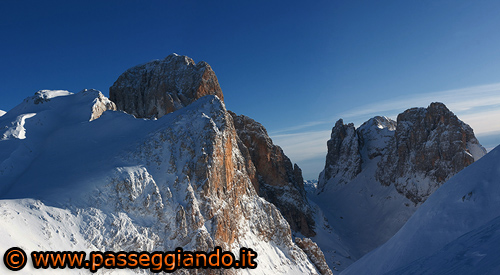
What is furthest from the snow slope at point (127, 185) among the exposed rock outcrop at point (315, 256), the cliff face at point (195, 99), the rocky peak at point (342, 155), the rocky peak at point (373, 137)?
the rocky peak at point (373, 137)

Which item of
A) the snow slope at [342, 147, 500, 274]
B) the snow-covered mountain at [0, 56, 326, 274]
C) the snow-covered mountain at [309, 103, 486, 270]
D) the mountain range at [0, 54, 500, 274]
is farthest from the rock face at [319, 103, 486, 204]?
the snow slope at [342, 147, 500, 274]

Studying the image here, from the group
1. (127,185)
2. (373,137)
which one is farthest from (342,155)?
(127,185)

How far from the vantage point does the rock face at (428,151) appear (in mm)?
101938

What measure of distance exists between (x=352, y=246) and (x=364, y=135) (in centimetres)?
7103

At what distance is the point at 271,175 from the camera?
3952 inches

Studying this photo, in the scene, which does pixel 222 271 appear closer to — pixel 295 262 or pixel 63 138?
pixel 295 262

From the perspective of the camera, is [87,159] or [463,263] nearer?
[463,263]

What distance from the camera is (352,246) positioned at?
9844 centimetres

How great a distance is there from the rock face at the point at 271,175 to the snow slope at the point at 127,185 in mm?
33888

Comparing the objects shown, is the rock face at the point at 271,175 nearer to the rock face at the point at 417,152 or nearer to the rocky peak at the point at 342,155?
the rock face at the point at 417,152

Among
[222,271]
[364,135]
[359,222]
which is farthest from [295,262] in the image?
[364,135]

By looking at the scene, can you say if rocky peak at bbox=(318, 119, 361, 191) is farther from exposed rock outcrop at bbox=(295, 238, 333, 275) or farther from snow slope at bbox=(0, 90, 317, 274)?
snow slope at bbox=(0, 90, 317, 274)

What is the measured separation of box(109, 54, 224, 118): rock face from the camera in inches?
3211

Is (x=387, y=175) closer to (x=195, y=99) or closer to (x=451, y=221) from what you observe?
(x=195, y=99)
